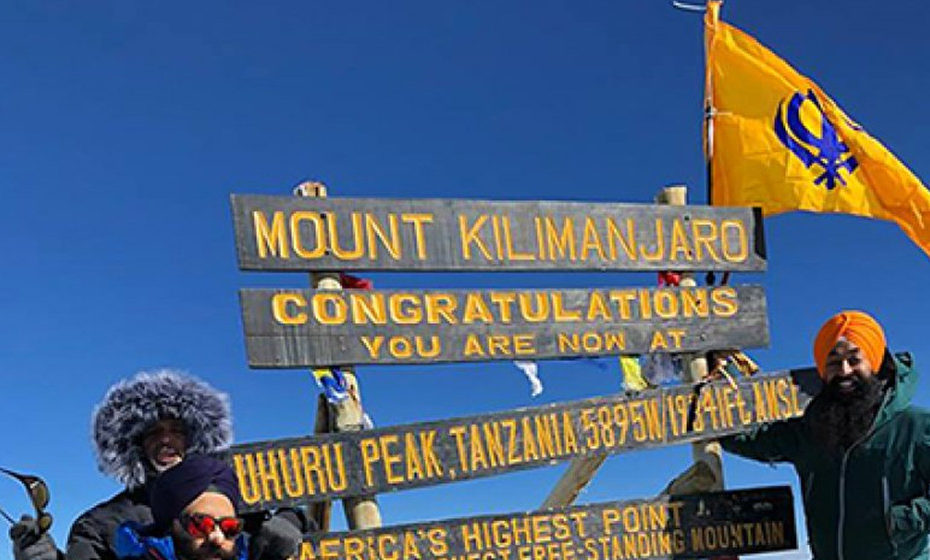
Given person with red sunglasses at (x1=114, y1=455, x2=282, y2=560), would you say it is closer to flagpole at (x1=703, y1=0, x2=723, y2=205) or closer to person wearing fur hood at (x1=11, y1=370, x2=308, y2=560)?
person wearing fur hood at (x1=11, y1=370, x2=308, y2=560)

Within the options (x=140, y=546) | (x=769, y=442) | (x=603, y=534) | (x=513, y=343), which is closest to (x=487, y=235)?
(x=513, y=343)

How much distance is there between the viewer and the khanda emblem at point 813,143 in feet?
20.0

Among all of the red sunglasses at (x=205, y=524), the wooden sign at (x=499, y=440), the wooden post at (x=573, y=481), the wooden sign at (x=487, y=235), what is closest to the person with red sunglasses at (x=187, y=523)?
the red sunglasses at (x=205, y=524)

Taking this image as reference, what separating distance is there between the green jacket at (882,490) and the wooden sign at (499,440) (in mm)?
801

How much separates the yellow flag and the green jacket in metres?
1.76

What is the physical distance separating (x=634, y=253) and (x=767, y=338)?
3.59 feet

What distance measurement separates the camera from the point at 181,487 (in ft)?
9.35

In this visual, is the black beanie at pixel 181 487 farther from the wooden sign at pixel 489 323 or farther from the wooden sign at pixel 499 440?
the wooden sign at pixel 489 323

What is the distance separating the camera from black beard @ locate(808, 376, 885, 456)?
4.59 metres

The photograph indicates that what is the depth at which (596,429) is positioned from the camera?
5.06m

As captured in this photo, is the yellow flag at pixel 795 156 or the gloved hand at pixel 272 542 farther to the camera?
the yellow flag at pixel 795 156

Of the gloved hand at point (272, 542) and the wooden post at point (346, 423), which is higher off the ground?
the wooden post at point (346, 423)

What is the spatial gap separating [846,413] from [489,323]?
1919 mm

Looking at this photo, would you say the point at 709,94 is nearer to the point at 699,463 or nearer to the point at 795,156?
the point at 795,156
